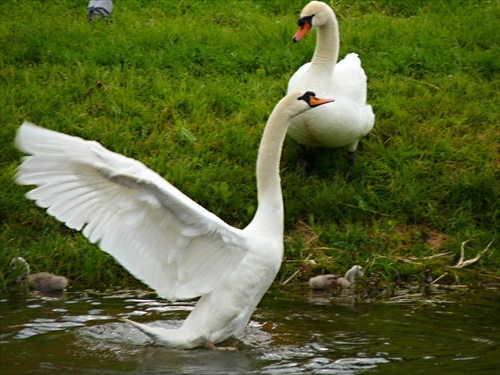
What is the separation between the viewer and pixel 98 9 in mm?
10398

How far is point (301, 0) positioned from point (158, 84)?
2.52 metres

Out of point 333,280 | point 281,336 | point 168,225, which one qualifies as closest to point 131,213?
point 168,225

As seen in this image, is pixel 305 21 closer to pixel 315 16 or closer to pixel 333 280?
pixel 315 16

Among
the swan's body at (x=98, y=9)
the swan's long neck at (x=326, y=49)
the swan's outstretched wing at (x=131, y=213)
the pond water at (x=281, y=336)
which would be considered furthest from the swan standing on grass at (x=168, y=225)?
the swan's body at (x=98, y=9)

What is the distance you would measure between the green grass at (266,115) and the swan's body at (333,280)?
25 cm

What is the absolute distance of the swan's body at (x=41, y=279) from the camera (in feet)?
23.0

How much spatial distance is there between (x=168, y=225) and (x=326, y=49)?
3008 mm

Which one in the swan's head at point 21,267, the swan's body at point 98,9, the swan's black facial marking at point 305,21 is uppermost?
the swan's body at point 98,9

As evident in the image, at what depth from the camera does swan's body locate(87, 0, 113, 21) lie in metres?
10.4

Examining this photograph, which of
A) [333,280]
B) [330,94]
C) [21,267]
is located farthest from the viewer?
[330,94]

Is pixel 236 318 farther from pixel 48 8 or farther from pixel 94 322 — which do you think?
pixel 48 8

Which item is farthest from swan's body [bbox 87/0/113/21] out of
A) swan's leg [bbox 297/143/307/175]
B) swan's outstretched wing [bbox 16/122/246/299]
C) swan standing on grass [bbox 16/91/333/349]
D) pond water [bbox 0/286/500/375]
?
swan's outstretched wing [bbox 16/122/246/299]

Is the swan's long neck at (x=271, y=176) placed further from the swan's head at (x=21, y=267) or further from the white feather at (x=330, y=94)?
the swan's head at (x=21, y=267)

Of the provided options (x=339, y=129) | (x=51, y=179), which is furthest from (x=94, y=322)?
(x=339, y=129)
